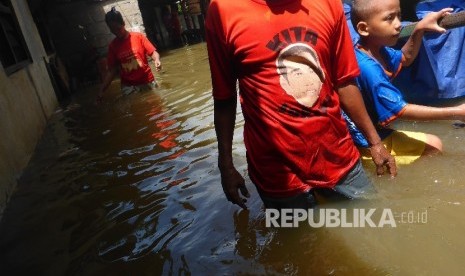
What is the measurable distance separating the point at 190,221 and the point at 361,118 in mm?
1500

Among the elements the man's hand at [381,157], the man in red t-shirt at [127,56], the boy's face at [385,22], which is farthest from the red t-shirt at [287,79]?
the man in red t-shirt at [127,56]

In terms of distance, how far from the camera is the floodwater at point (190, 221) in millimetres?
2123

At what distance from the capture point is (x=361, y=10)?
246 centimetres

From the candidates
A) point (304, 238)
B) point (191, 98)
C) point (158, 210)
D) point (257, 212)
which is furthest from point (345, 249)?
point (191, 98)

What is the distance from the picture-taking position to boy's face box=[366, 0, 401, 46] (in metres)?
2.38

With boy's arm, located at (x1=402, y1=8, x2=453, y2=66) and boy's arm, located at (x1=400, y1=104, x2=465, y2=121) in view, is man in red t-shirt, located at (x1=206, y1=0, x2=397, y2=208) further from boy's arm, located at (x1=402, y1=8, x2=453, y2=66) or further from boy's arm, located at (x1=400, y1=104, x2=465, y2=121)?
boy's arm, located at (x1=402, y1=8, x2=453, y2=66)

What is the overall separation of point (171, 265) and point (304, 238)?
83 centimetres

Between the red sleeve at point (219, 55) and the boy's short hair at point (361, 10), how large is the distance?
106 centimetres

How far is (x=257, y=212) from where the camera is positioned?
2809 mm

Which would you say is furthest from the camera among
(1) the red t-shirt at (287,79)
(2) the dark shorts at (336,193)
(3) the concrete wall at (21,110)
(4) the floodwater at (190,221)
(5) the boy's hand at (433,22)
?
(3) the concrete wall at (21,110)

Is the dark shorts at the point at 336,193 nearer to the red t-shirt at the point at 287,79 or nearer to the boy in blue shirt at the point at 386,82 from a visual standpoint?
the red t-shirt at the point at 287,79

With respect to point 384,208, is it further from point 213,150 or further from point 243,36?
point 213,150

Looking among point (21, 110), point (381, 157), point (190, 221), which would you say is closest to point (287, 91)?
point (381, 157)

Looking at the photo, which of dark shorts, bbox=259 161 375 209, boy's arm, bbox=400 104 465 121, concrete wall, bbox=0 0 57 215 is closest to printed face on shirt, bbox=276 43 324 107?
dark shorts, bbox=259 161 375 209
